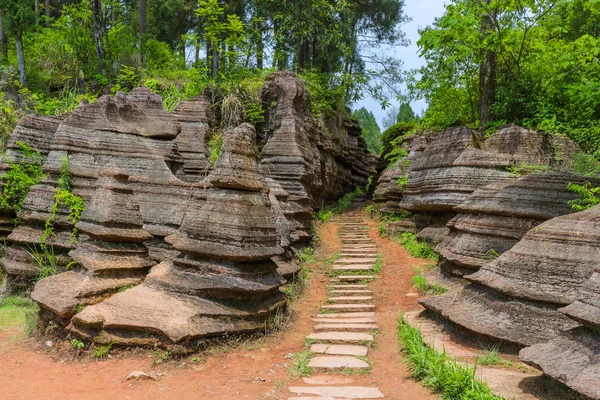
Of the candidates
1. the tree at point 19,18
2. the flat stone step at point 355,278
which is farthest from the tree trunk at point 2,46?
the flat stone step at point 355,278

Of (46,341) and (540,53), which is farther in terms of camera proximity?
(540,53)

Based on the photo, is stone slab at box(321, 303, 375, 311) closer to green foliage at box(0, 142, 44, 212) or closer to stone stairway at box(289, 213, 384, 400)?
stone stairway at box(289, 213, 384, 400)

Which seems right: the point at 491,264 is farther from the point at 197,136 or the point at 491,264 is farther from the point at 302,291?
the point at 197,136

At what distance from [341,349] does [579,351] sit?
277 centimetres

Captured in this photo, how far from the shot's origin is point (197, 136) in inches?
424

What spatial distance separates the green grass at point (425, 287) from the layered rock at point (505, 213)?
0.40 meters

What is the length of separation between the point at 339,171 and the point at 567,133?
1122 centimetres

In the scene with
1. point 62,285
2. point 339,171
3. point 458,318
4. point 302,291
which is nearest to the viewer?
point 458,318

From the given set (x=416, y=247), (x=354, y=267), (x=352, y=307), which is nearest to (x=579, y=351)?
(x=352, y=307)

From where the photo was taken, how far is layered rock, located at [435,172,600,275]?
269 inches

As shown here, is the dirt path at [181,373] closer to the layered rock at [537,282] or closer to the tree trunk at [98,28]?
the layered rock at [537,282]

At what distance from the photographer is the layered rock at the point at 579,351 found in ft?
11.5

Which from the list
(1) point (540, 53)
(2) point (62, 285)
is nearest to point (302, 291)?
(2) point (62, 285)

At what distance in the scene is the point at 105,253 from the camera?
261 inches
